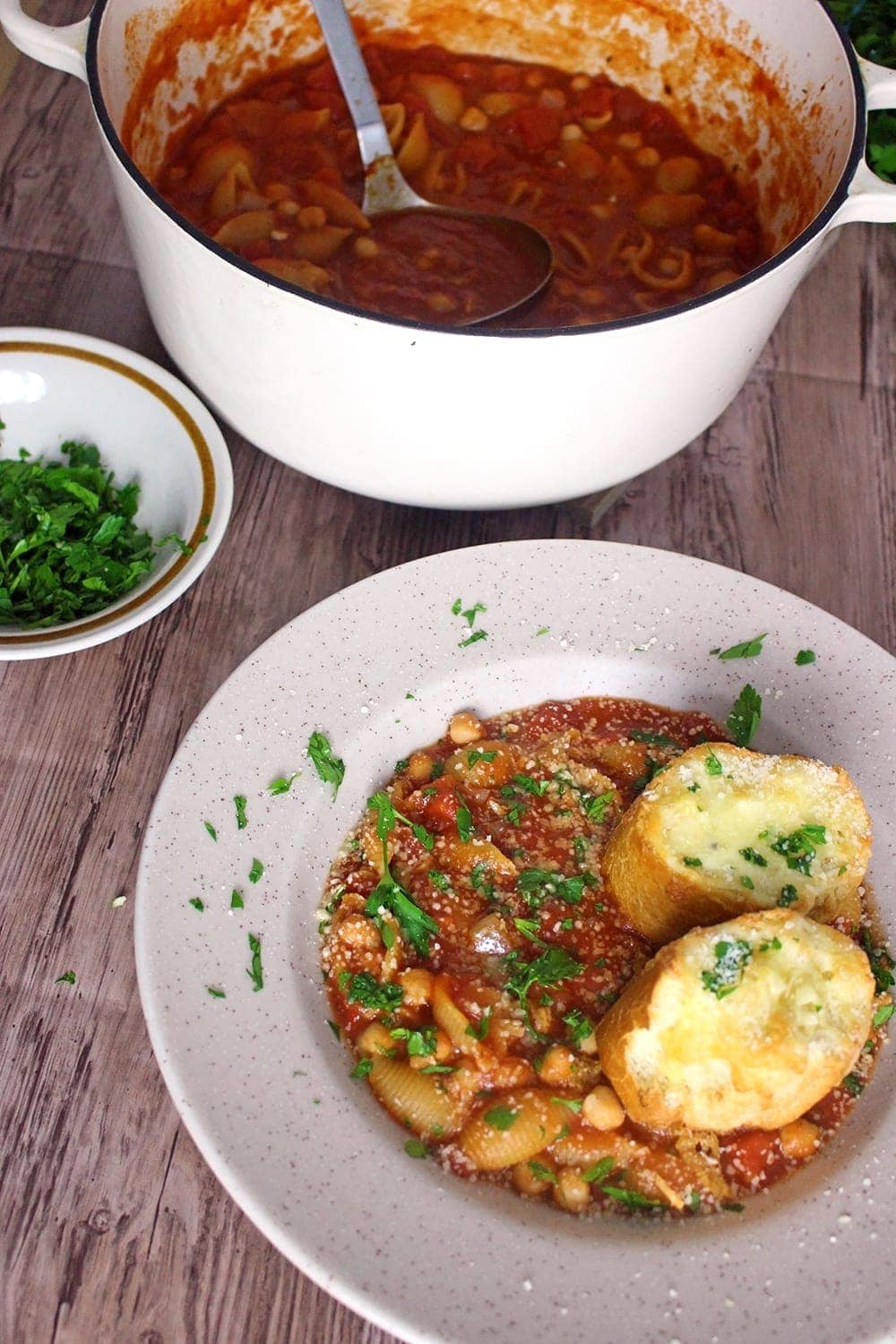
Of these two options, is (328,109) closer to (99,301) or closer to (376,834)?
(99,301)

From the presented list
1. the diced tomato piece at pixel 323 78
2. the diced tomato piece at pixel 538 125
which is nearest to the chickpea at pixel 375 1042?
the diced tomato piece at pixel 538 125

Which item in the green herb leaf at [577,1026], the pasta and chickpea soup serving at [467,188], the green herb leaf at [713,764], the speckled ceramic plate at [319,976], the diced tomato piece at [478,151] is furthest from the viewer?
the diced tomato piece at [478,151]

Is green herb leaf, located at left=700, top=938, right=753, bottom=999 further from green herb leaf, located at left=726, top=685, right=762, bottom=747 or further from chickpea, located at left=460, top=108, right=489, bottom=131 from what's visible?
chickpea, located at left=460, top=108, right=489, bottom=131

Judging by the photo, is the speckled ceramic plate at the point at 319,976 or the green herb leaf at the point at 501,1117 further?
the green herb leaf at the point at 501,1117

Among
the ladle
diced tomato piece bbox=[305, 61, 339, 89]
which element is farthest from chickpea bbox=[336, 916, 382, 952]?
diced tomato piece bbox=[305, 61, 339, 89]

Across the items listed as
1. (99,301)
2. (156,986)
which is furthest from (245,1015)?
(99,301)

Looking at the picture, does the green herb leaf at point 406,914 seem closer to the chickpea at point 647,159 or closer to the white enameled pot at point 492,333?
the white enameled pot at point 492,333
